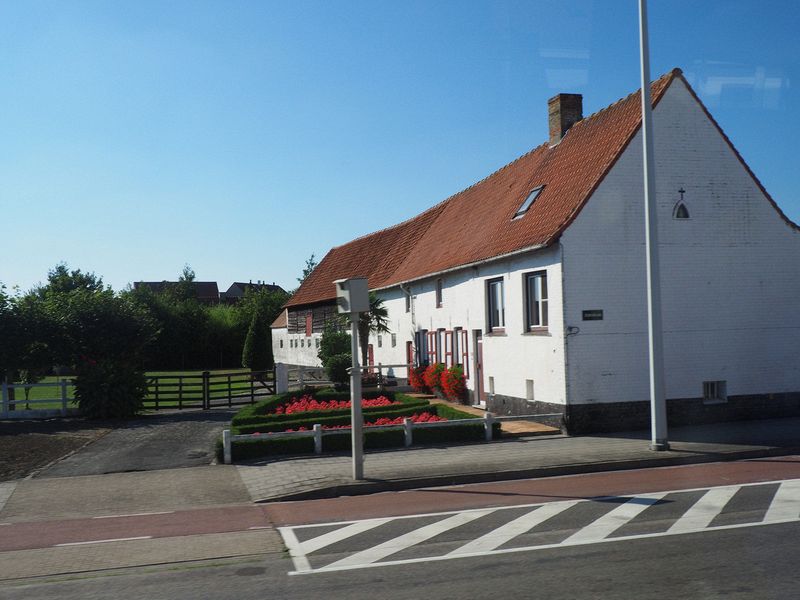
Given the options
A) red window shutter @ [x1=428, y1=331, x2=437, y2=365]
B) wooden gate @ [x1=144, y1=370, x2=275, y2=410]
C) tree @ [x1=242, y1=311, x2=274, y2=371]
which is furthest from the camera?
tree @ [x1=242, y1=311, x2=274, y2=371]

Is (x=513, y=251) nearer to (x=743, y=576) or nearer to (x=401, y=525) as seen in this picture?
(x=401, y=525)

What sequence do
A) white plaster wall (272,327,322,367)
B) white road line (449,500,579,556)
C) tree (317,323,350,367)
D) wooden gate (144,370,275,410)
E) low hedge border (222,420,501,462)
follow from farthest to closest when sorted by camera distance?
white plaster wall (272,327,322,367) < tree (317,323,350,367) < wooden gate (144,370,275,410) < low hedge border (222,420,501,462) < white road line (449,500,579,556)

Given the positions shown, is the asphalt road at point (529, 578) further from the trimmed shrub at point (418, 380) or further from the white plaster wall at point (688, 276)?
the trimmed shrub at point (418, 380)

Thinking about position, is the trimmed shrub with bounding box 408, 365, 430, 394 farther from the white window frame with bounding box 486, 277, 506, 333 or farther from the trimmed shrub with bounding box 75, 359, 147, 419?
the trimmed shrub with bounding box 75, 359, 147, 419

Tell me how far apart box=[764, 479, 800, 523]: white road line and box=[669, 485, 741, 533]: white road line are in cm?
59

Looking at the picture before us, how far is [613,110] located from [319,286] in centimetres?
2890

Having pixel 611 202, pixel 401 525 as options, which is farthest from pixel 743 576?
pixel 611 202

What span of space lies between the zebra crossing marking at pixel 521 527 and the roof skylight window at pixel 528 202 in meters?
12.7

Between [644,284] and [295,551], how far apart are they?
12.9 m

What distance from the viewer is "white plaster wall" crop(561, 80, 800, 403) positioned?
18.5 m

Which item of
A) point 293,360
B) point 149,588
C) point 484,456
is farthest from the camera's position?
point 293,360

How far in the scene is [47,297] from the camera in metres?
27.6

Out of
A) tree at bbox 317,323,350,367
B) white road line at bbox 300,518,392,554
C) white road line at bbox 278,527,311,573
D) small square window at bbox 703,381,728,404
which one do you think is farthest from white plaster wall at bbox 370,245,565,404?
white road line at bbox 278,527,311,573

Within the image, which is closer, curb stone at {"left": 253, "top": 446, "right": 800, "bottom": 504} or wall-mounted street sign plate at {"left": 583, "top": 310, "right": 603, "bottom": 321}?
curb stone at {"left": 253, "top": 446, "right": 800, "bottom": 504}
